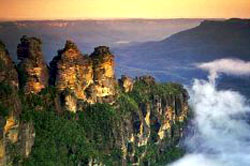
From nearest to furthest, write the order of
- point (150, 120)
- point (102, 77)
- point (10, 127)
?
point (10, 127), point (102, 77), point (150, 120)

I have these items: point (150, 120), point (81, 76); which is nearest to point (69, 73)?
point (81, 76)

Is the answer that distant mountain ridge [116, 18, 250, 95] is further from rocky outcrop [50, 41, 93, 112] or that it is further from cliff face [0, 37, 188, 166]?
rocky outcrop [50, 41, 93, 112]

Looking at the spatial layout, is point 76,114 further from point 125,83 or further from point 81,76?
point 125,83

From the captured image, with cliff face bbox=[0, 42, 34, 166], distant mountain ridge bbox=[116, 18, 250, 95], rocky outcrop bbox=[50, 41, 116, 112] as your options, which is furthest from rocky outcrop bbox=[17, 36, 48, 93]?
distant mountain ridge bbox=[116, 18, 250, 95]

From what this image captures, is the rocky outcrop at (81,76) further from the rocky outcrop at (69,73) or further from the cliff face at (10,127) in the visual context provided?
the cliff face at (10,127)

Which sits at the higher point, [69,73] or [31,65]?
[31,65]

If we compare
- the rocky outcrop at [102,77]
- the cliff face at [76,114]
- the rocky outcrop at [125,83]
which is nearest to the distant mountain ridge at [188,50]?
the rocky outcrop at [125,83]

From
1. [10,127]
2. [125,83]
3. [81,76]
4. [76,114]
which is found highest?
[81,76]
